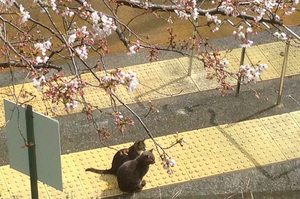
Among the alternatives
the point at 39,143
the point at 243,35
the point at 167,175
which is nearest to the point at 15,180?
the point at 167,175

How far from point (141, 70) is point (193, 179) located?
1.79 metres

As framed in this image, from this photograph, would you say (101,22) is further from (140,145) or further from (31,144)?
(140,145)

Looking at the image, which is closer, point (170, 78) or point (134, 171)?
point (134, 171)

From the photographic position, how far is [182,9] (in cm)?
406

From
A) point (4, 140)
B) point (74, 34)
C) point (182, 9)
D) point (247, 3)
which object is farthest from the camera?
point (4, 140)

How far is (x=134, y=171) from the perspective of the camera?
5.19m

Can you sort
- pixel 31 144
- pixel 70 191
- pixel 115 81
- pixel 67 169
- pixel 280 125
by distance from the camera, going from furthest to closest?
pixel 280 125, pixel 67 169, pixel 70 191, pixel 31 144, pixel 115 81

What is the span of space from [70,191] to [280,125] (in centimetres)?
231

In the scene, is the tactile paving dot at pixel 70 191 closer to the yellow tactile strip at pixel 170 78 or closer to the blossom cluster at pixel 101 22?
the yellow tactile strip at pixel 170 78

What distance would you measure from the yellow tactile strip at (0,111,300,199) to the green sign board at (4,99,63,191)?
1.36 meters

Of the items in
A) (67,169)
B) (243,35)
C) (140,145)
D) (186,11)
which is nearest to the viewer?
(186,11)

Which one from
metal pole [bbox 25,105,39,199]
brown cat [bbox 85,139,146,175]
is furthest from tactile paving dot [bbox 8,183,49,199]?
metal pole [bbox 25,105,39,199]

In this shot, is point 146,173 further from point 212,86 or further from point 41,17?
point 41,17

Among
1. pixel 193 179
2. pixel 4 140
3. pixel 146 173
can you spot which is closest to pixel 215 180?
pixel 193 179
